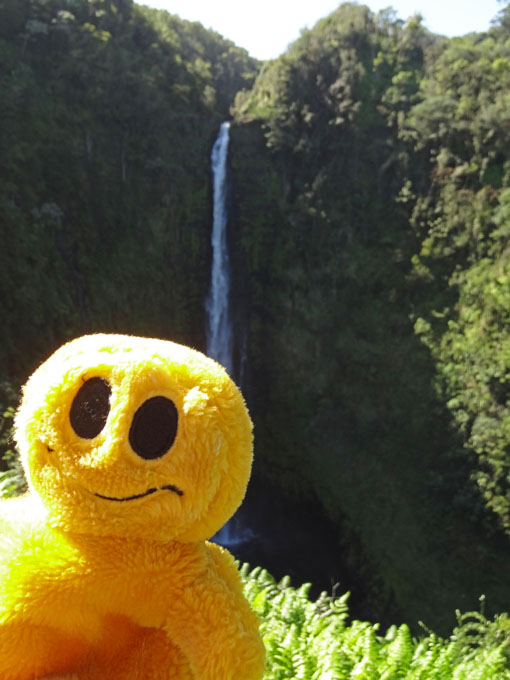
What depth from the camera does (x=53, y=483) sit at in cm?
114

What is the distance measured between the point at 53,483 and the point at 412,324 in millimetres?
17685

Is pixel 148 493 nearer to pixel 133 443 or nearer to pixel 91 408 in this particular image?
pixel 133 443

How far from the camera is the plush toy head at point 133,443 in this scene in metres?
1.07

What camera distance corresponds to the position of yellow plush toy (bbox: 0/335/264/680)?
1083 millimetres

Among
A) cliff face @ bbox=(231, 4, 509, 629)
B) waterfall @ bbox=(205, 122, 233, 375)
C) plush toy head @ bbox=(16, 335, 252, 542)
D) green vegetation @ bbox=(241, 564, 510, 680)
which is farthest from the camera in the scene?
waterfall @ bbox=(205, 122, 233, 375)

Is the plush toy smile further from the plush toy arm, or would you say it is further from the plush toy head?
the plush toy arm

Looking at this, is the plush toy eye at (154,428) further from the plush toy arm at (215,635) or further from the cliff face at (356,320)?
the cliff face at (356,320)

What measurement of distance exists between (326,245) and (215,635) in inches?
780

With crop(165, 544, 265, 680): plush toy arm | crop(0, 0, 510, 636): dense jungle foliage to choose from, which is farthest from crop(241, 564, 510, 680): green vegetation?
crop(0, 0, 510, 636): dense jungle foliage

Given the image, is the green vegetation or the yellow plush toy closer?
the yellow plush toy

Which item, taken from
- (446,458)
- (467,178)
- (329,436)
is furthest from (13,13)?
(446,458)

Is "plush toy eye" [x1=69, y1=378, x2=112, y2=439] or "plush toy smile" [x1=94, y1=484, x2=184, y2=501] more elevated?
"plush toy eye" [x1=69, y1=378, x2=112, y2=439]

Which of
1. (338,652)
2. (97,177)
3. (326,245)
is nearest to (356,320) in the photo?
(326,245)

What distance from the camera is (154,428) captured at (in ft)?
3.61
